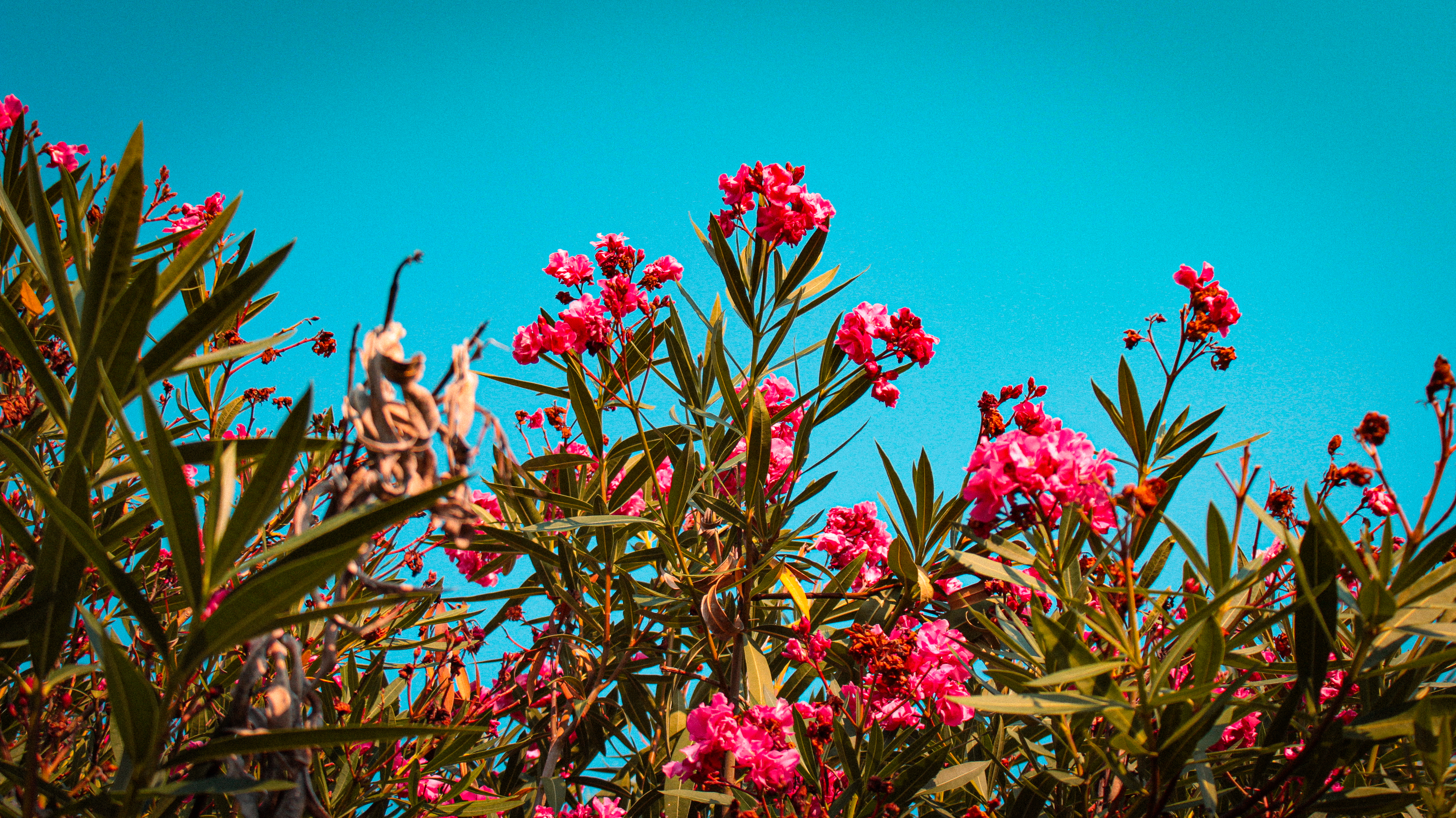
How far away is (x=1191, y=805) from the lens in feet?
4.48

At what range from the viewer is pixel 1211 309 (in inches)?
66.4

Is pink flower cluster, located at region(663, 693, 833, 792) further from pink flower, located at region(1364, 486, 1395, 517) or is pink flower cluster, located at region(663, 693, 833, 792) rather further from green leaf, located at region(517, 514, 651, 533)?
pink flower, located at region(1364, 486, 1395, 517)

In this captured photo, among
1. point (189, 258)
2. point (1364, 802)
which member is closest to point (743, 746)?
point (1364, 802)

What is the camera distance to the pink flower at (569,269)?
7.20 feet

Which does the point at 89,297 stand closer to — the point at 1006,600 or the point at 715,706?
the point at 715,706

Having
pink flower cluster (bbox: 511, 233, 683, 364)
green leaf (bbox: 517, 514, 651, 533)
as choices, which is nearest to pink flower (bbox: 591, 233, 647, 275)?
pink flower cluster (bbox: 511, 233, 683, 364)

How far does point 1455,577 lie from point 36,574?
5.63 feet

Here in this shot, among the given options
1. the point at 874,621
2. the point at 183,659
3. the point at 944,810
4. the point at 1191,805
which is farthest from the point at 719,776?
the point at 183,659

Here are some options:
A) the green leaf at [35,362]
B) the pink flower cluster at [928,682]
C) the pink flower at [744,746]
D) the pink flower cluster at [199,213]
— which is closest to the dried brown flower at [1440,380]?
the pink flower cluster at [928,682]

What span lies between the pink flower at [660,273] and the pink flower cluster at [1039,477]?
1.15 meters

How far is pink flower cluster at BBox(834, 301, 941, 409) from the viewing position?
2002 mm

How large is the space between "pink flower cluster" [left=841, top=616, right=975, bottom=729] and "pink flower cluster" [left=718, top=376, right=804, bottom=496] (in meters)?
0.73

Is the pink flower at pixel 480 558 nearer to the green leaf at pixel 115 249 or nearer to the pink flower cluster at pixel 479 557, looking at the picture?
the pink flower cluster at pixel 479 557

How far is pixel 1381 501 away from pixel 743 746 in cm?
118
